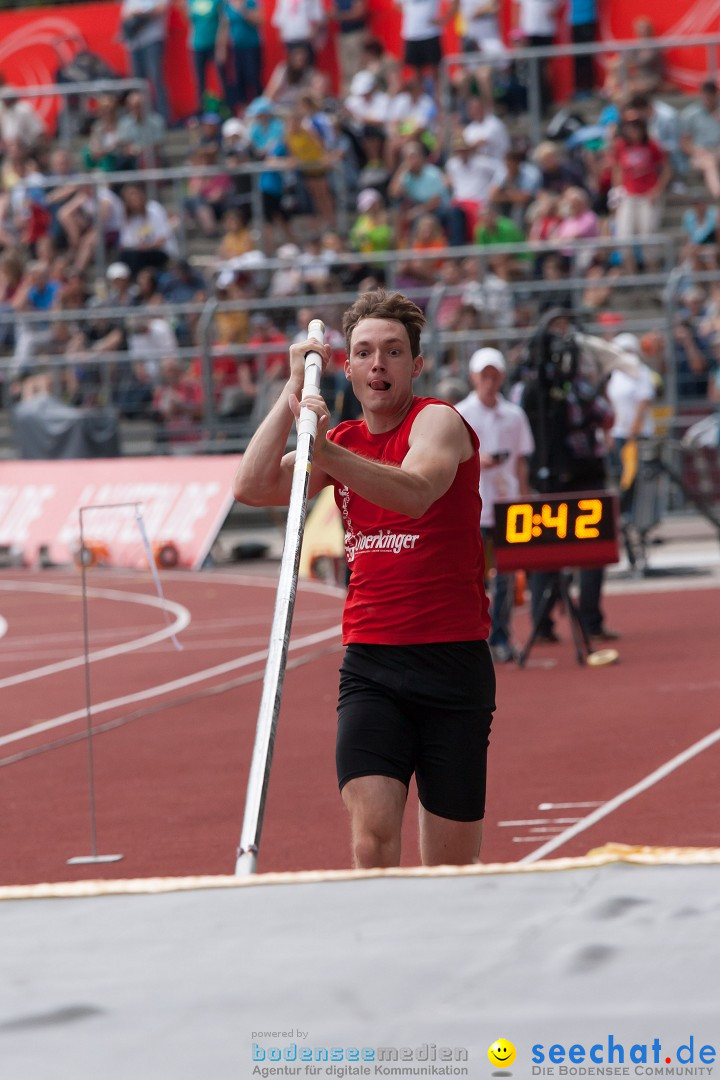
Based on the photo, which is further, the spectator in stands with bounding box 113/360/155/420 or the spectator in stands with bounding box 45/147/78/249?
the spectator in stands with bounding box 45/147/78/249

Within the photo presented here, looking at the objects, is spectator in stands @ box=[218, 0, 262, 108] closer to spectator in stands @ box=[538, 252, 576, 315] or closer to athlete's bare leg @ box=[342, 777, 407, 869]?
spectator in stands @ box=[538, 252, 576, 315]

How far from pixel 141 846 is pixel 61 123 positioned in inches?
890

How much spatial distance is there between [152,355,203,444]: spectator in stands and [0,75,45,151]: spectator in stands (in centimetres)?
701

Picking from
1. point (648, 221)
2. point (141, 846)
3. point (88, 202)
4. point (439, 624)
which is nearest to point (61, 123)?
point (88, 202)

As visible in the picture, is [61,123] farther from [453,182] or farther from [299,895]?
[299,895]

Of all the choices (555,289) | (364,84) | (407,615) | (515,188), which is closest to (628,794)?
(407,615)

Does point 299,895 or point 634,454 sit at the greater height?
point 299,895

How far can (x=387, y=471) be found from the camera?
4.59 m

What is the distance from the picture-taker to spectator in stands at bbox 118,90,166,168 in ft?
89.7

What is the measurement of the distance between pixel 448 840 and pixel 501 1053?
2029 millimetres

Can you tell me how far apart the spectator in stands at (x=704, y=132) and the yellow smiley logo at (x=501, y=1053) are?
844 inches

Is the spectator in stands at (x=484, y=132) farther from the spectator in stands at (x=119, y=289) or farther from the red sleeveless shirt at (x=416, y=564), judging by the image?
the red sleeveless shirt at (x=416, y=564)

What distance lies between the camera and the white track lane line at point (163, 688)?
11.5 metres

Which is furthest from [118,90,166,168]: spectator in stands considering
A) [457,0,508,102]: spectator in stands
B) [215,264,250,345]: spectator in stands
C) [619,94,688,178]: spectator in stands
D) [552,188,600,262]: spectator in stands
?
[619,94,688,178]: spectator in stands
